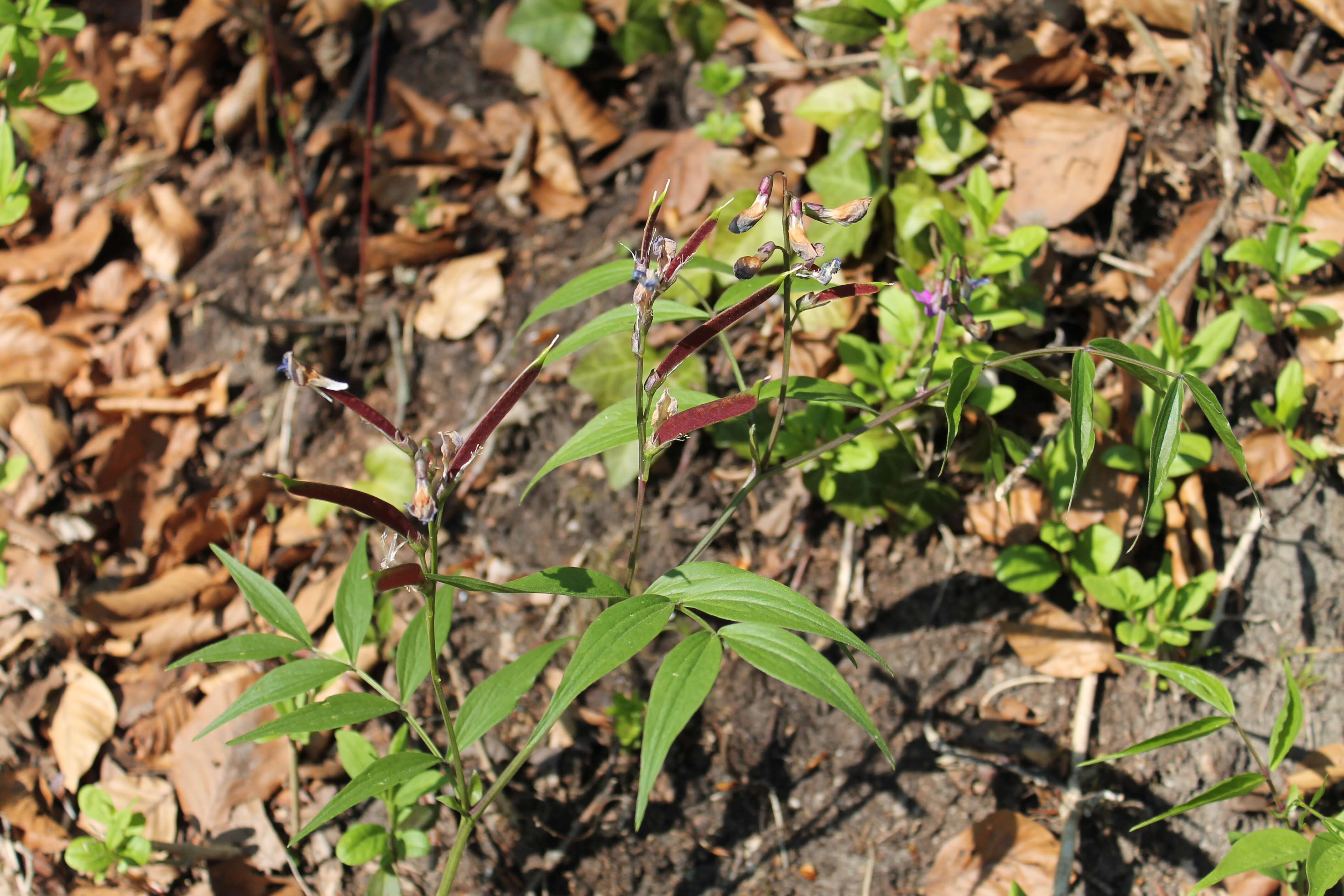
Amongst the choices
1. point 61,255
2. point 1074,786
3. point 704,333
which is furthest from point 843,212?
point 61,255

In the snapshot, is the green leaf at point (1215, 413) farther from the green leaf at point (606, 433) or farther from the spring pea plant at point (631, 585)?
the green leaf at point (606, 433)

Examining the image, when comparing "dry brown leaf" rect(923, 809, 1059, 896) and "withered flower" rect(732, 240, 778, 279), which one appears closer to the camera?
"withered flower" rect(732, 240, 778, 279)

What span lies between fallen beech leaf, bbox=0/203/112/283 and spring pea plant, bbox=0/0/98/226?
1006mm

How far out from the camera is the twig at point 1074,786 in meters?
1.83

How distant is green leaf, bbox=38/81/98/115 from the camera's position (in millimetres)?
2281

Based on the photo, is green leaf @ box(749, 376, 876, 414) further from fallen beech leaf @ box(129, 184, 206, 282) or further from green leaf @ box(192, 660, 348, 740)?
fallen beech leaf @ box(129, 184, 206, 282)

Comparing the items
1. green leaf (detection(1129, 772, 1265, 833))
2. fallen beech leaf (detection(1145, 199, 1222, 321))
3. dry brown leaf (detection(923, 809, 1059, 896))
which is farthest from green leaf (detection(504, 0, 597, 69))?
green leaf (detection(1129, 772, 1265, 833))

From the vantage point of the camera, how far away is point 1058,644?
2035 millimetres

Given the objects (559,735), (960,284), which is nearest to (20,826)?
(559,735)

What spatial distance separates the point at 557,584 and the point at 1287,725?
1.29 metres

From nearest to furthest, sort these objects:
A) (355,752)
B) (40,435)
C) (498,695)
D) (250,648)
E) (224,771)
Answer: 1. (250,648)
2. (498,695)
3. (355,752)
4. (224,771)
5. (40,435)

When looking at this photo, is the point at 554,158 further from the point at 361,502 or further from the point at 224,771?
the point at 361,502

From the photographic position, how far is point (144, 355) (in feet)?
10.3

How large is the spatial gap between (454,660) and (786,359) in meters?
1.42
